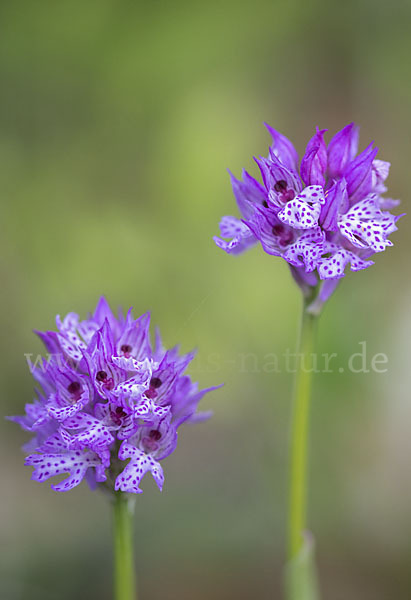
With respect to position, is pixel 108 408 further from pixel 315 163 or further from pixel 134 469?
pixel 315 163

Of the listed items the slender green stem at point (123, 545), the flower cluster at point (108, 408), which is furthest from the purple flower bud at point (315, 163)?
the slender green stem at point (123, 545)

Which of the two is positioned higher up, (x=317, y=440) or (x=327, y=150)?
(x=327, y=150)

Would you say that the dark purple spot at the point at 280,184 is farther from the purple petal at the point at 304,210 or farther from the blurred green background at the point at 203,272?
the blurred green background at the point at 203,272

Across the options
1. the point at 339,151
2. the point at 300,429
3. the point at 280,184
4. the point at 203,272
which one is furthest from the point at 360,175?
the point at 203,272

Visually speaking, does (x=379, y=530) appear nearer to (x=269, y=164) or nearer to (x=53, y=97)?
(x=269, y=164)

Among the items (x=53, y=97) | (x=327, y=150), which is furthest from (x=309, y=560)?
(x=53, y=97)
